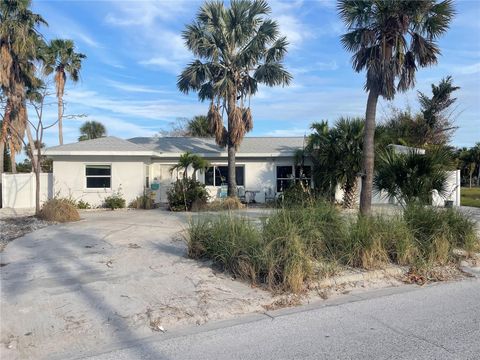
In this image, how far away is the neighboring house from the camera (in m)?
20.0

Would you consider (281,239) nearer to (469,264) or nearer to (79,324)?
(79,324)

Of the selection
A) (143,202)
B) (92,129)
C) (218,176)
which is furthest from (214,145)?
(92,129)

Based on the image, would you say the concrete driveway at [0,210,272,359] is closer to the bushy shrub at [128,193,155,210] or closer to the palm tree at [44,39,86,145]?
the bushy shrub at [128,193,155,210]

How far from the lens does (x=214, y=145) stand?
2425cm

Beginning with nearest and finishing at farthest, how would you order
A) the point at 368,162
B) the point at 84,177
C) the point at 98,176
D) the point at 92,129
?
the point at 368,162 → the point at 84,177 → the point at 98,176 → the point at 92,129

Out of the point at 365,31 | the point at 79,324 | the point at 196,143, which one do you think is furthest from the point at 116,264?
the point at 196,143

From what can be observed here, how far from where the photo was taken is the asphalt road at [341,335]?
13.5ft

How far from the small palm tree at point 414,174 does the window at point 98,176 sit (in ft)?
43.6

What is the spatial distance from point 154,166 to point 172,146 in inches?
67.5

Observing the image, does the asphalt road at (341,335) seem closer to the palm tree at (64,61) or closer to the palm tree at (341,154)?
the palm tree at (341,154)

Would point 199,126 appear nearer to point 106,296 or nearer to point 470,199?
point 470,199

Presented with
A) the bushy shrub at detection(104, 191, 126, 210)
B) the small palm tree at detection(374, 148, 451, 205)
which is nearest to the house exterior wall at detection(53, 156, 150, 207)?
the bushy shrub at detection(104, 191, 126, 210)

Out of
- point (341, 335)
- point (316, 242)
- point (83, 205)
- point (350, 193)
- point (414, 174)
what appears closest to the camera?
point (341, 335)

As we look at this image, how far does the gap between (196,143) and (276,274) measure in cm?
1869
